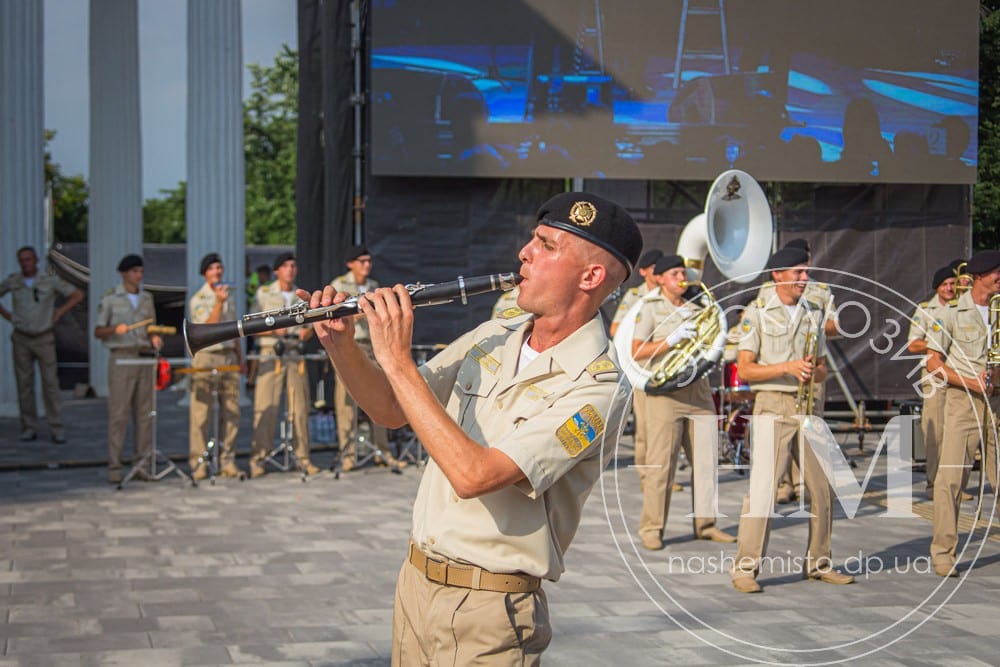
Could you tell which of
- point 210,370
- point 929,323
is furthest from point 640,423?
point 210,370

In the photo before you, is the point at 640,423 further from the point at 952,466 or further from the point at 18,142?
the point at 18,142

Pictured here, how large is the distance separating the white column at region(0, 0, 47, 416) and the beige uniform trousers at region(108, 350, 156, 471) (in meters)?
5.93

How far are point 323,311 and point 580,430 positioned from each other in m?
0.73

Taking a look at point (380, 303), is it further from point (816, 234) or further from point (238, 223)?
point (238, 223)

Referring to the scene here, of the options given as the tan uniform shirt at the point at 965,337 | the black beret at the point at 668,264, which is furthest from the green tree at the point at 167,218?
the tan uniform shirt at the point at 965,337

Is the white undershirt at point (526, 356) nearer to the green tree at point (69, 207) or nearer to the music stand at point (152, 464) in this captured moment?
the music stand at point (152, 464)

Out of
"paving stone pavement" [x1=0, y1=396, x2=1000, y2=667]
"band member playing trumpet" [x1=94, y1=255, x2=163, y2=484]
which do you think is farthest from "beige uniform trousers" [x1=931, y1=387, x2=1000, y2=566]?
"band member playing trumpet" [x1=94, y1=255, x2=163, y2=484]

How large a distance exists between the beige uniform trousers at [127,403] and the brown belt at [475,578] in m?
8.32

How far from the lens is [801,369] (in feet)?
22.6

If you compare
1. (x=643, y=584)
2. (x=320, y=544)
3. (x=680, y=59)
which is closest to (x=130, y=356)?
(x=320, y=544)

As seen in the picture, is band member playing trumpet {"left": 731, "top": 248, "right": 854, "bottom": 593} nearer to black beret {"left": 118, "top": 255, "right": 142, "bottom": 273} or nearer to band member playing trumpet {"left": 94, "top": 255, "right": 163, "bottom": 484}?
band member playing trumpet {"left": 94, "top": 255, "right": 163, "bottom": 484}

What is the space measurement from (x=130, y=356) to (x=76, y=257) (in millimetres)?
19948

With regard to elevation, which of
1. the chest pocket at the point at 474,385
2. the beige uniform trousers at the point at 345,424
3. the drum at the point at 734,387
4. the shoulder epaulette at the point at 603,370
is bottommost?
the beige uniform trousers at the point at 345,424

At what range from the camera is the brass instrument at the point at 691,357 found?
26.9 ft
